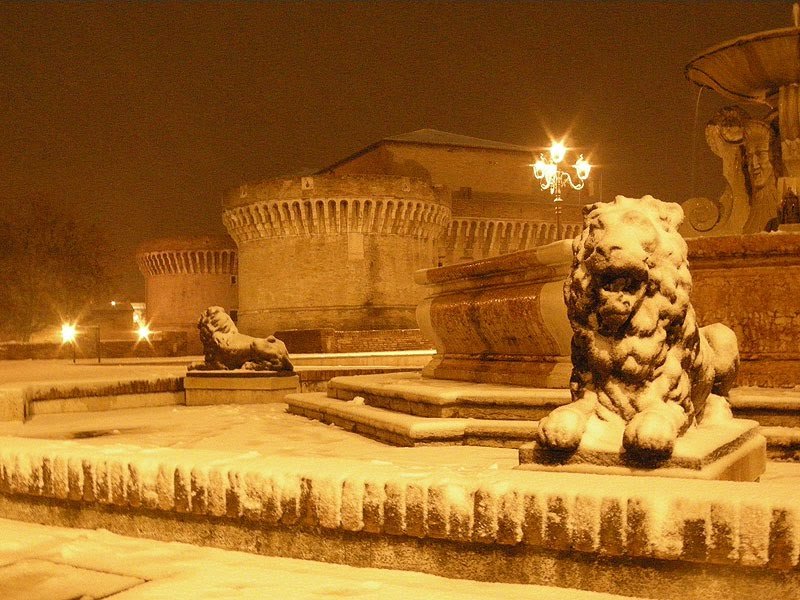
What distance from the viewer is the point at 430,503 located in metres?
2.54

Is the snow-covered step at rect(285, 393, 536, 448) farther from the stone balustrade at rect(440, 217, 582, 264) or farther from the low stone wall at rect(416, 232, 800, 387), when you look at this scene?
the stone balustrade at rect(440, 217, 582, 264)

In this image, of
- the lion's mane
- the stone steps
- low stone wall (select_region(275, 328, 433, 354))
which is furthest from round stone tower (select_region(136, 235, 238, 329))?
the lion's mane

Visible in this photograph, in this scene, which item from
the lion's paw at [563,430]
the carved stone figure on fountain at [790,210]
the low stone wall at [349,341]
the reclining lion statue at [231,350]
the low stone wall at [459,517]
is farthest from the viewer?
the low stone wall at [349,341]

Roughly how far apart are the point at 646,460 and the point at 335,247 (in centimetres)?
3147

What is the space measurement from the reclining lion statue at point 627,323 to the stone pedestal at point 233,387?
7689mm

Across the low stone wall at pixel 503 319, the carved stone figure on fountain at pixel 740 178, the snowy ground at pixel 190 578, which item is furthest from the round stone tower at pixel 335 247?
the snowy ground at pixel 190 578

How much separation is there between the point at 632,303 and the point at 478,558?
1098 millimetres

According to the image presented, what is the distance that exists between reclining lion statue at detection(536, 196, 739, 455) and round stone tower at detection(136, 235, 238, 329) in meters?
42.7

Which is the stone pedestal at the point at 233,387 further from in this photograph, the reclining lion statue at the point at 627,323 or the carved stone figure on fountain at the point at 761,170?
the reclining lion statue at the point at 627,323

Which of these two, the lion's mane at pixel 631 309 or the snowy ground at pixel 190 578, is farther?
the lion's mane at pixel 631 309

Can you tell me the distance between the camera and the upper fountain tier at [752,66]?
7906 millimetres

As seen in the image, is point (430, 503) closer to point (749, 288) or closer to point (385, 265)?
point (749, 288)

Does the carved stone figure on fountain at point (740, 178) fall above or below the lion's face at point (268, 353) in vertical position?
above

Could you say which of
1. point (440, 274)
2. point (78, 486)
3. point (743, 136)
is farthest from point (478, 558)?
point (743, 136)
